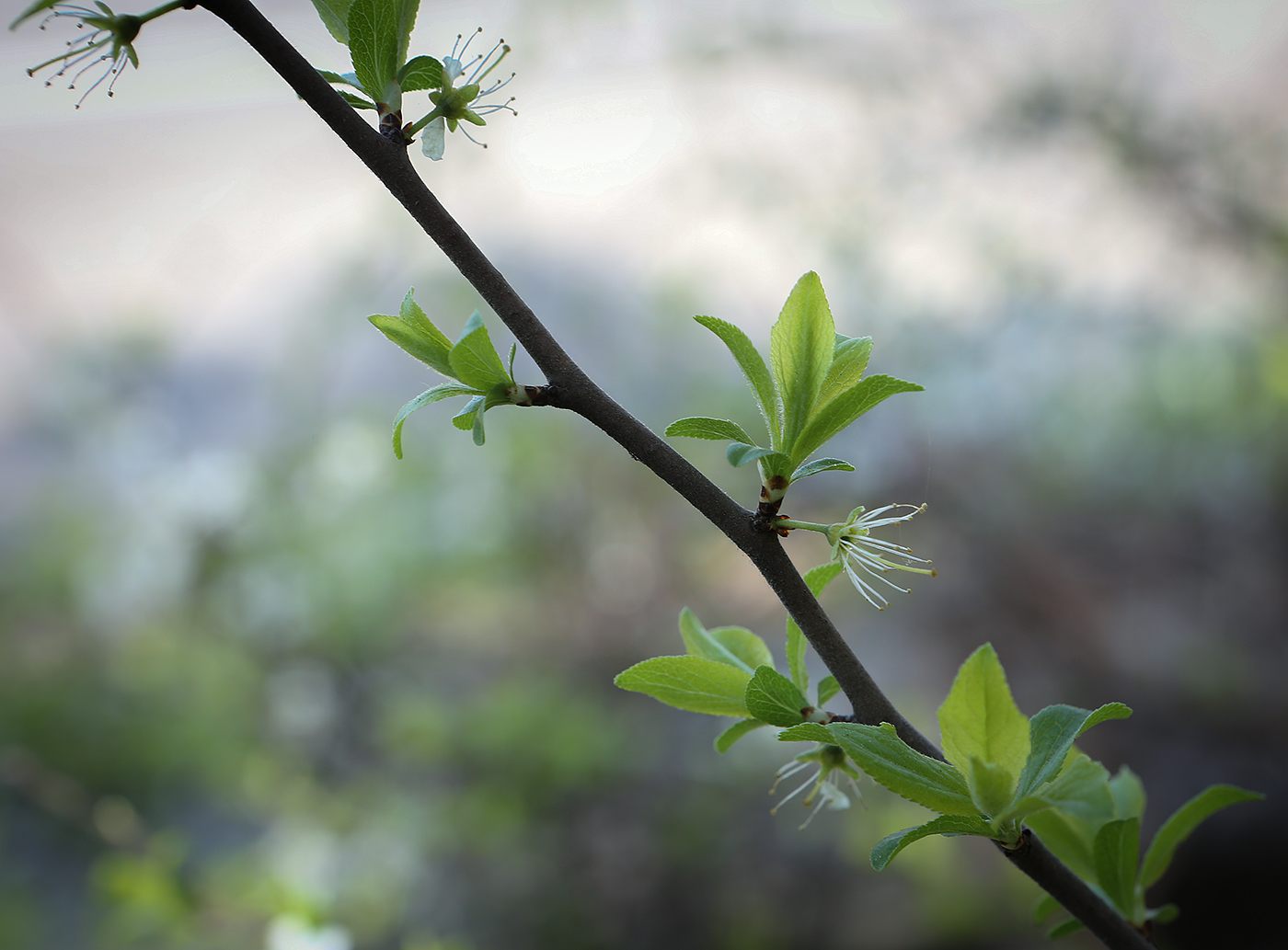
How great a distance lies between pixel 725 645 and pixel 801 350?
0.09 m

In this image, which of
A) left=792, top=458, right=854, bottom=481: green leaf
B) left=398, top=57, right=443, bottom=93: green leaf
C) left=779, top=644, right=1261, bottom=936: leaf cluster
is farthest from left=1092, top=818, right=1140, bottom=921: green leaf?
left=398, top=57, right=443, bottom=93: green leaf

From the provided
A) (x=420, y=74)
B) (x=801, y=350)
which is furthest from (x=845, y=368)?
(x=420, y=74)

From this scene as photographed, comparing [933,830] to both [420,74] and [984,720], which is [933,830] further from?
[420,74]

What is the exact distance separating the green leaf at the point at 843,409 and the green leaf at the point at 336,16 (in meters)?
0.14

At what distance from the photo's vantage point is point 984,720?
7.5 inches

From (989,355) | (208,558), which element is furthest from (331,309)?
(989,355)

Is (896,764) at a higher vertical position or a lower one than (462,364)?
lower

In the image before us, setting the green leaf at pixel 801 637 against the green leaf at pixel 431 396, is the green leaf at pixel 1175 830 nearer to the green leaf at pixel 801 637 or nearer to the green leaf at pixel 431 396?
the green leaf at pixel 801 637

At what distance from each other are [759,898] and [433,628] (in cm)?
52

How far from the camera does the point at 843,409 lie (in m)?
0.20

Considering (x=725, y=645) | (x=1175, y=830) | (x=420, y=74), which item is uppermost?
(x=420, y=74)

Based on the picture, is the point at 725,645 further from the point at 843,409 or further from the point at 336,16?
the point at 336,16

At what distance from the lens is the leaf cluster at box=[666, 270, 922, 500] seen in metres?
0.20

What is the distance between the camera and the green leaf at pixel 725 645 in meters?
0.24
